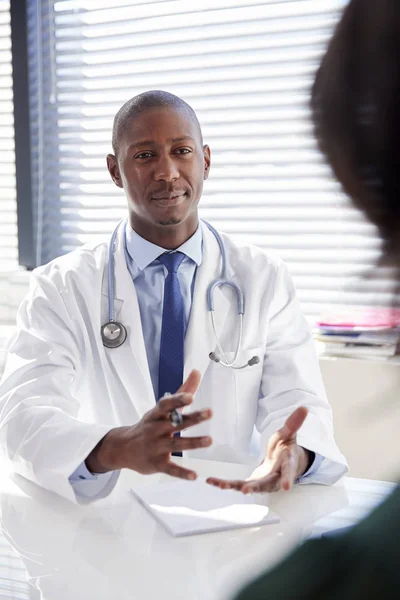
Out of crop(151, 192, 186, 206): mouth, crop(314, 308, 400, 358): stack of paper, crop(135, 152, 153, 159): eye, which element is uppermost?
crop(135, 152, 153, 159): eye

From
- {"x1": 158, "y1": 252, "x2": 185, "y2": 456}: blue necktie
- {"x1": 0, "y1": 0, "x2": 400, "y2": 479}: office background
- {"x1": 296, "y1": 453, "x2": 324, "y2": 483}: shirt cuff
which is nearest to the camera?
{"x1": 296, "y1": 453, "x2": 324, "y2": 483}: shirt cuff

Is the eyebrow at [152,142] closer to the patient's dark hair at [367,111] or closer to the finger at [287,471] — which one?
the finger at [287,471]

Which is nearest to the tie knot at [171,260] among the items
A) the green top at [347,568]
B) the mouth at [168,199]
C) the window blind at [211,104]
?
the mouth at [168,199]

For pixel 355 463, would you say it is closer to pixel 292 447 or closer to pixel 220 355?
pixel 220 355

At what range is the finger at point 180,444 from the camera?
3.58ft

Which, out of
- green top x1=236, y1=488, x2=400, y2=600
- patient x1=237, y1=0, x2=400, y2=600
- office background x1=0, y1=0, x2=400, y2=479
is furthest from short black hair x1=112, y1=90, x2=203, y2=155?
green top x1=236, y1=488, x2=400, y2=600

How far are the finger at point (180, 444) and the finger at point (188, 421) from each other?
14mm

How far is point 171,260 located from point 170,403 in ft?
2.49

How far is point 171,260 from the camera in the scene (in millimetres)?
1846

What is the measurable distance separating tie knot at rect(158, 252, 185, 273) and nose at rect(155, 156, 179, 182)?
18cm

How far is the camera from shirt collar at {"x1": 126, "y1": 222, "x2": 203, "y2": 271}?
1843 millimetres

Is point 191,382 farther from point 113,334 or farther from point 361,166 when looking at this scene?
point 361,166

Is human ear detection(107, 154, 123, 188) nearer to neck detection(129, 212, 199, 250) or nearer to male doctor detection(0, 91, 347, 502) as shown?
male doctor detection(0, 91, 347, 502)

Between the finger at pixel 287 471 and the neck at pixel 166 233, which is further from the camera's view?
the neck at pixel 166 233
